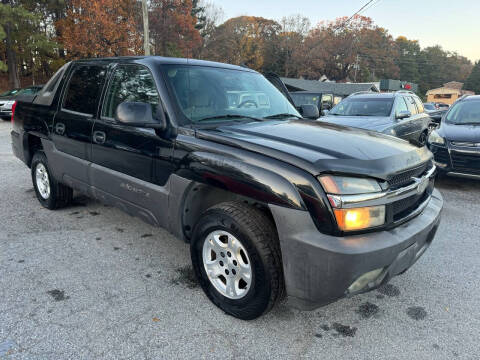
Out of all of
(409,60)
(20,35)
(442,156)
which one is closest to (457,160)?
(442,156)

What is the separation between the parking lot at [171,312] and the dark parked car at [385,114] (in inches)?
152

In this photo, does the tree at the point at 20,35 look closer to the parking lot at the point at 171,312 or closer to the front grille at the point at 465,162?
the parking lot at the point at 171,312

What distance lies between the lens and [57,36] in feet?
96.3

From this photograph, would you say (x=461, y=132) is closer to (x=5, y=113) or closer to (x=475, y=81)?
(x=5, y=113)

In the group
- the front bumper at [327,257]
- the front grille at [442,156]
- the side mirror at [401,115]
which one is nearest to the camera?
the front bumper at [327,257]

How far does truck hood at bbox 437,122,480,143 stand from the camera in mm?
5731

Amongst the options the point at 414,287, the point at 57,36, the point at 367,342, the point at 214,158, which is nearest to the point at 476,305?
the point at 414,287

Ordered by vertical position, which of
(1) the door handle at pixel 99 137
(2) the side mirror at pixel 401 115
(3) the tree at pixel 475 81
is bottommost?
(1) the door handle at pixel 99 137

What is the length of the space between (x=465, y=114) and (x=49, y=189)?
7.28 m


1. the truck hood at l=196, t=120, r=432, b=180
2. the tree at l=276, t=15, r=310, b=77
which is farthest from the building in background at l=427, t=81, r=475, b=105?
the truck hood at l=196, t=120, r=432, b=180

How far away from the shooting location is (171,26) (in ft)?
120

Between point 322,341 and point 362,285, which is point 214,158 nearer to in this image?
point 362,285

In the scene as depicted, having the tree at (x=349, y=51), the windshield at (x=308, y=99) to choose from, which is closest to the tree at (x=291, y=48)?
the tree at (x=349, y=51)

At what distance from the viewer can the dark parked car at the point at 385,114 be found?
721 centimetres
